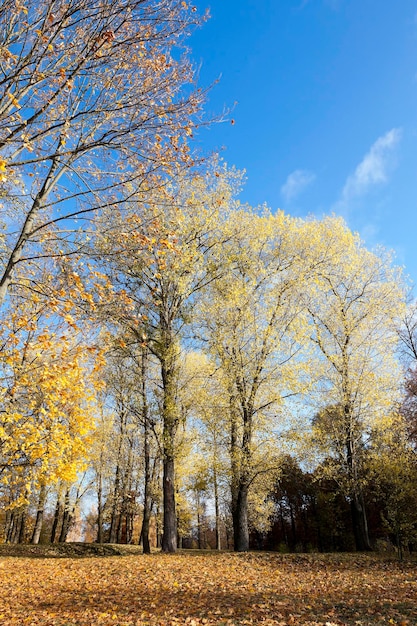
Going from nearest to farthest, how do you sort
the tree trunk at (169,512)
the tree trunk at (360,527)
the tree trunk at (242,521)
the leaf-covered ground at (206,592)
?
the leaf-covered ground at (206,592)
the tree trunk at (169,512)
the tree trunk at (242,521)
the tree trunk at (360,527)

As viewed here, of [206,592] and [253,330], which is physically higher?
[253,330]

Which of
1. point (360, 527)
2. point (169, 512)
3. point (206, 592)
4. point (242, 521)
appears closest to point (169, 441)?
point (169, 512)

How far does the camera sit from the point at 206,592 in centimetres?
632

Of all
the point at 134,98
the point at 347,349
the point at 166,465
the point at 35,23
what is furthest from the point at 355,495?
the point at 35,23

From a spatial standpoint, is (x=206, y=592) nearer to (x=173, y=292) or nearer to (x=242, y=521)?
(x=242, y=521)

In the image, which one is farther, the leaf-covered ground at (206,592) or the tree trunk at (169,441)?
the tree trunk at (169,441)

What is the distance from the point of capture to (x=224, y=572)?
323 inches

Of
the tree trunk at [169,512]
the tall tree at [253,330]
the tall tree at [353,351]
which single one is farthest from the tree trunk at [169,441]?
the tall tree at [353,351]

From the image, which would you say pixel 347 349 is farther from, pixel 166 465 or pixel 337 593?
pixel 337 593

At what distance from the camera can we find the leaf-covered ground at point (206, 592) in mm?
4863

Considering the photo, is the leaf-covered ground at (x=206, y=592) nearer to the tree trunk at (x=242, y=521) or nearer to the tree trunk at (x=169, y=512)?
the tree trunk at (x=169, y=512)

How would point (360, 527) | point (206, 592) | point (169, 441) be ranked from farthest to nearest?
1. point (360, 527)
2. point (169, 441)
3. point (206, 592)

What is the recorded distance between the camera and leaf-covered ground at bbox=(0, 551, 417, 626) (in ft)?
16.0

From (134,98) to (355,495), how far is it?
1489cm
